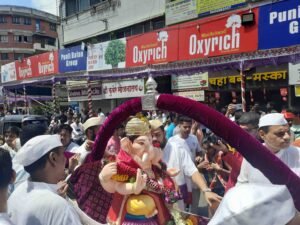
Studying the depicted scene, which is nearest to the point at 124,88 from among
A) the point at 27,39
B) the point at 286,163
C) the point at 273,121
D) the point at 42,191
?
the point at 273,121

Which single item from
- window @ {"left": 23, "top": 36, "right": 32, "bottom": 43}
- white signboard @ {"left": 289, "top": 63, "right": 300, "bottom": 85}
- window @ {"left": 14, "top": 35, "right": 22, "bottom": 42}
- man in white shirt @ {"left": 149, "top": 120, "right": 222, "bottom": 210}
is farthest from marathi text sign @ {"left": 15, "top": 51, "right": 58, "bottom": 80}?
window @ {"left": 23, "top": 36, "right": 32, "bottom": 43}

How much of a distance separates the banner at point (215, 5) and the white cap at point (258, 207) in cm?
1308

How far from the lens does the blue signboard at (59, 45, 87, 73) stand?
13266 millimetres

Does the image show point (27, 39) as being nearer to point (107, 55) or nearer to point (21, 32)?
point (21, 32)

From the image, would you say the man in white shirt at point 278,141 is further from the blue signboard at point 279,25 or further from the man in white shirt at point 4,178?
the blue signboard at point 279,25

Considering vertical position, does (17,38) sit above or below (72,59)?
above

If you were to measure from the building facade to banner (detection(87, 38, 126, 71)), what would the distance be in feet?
148

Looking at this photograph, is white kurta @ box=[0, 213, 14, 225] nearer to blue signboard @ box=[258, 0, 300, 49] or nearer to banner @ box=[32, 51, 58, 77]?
blue signboard @ box=[258, 0, 300, 49]

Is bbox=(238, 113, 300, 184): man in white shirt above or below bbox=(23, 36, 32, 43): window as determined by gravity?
below

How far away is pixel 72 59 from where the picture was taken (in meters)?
13.8

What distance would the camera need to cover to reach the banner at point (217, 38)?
26.5 feet

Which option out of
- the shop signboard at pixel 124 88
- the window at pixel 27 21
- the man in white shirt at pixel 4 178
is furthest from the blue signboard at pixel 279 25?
the window at pixel 27 21

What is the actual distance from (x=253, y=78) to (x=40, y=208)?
11986 mm

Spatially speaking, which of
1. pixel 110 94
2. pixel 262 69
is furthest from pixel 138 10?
pixel 262 69
